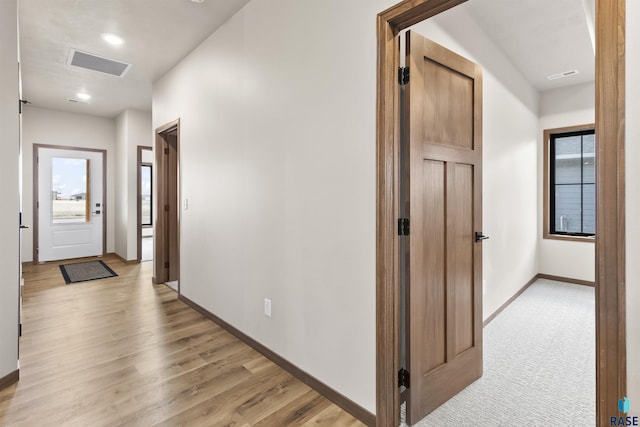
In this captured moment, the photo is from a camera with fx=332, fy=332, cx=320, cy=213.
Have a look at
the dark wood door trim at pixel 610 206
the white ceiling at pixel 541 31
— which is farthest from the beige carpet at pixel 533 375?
the white ceiling at pixel 541 31

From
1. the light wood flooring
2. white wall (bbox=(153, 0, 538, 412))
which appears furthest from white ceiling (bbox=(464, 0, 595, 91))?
the light wood flooring

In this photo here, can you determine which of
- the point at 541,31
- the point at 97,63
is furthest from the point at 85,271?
the point at 541,31

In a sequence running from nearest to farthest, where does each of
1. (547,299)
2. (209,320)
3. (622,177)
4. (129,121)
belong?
1. (622,177)
2. (209,320)
3. (547,299)
4. (129,121)

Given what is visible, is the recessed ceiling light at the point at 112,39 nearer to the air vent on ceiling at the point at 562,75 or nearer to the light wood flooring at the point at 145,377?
the light wood flooring at the point at 145,377

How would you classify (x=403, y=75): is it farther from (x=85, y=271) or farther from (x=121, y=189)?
(x=121, y=189)

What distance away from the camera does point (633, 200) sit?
3.35ft

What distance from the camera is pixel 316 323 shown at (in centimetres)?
212

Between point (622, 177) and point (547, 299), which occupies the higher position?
point (622, 177)

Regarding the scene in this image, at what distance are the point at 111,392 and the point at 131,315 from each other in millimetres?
1489

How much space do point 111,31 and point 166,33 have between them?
50 centimetres

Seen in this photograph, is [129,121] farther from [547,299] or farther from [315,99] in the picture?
→ [547,299]

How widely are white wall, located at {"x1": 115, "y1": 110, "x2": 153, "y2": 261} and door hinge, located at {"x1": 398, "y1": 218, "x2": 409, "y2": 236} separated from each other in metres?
5.71

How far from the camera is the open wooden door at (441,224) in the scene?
5.85ft

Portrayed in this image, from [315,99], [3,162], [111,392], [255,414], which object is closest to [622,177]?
[315,99]
